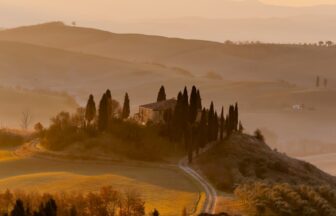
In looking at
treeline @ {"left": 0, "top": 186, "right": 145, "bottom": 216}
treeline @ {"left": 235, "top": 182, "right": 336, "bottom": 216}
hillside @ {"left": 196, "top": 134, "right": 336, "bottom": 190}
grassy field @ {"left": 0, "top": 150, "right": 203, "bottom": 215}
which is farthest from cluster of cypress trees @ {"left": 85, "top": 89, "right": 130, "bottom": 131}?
treeline @ {"left": 0, "top": 186, "right": 145, "bottom": 216}

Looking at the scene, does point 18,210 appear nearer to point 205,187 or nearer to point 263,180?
point 205,187

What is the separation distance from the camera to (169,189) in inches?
2205

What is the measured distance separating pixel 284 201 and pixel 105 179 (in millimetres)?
17935

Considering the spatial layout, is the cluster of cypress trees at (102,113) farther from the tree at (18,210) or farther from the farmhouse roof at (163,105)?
the tree at (18,210)

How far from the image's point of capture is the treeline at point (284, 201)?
47.0 metres

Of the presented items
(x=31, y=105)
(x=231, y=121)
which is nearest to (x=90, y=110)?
(x=231, y=121)

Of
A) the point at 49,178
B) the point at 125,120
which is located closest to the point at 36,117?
the point at 125,120

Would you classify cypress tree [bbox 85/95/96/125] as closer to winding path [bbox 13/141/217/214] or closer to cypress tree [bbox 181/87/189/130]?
winding path [bbox 13/141/217/214]

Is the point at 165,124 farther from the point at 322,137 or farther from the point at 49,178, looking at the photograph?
the point at 322,137

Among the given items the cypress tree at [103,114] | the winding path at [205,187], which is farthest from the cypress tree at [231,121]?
the cypress tree at [103,114]

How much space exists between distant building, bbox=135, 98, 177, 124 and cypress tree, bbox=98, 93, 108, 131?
6.60 metres

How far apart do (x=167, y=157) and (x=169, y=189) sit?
47.5 ft

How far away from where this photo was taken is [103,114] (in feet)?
238

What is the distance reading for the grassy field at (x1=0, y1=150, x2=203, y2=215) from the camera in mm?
52844
